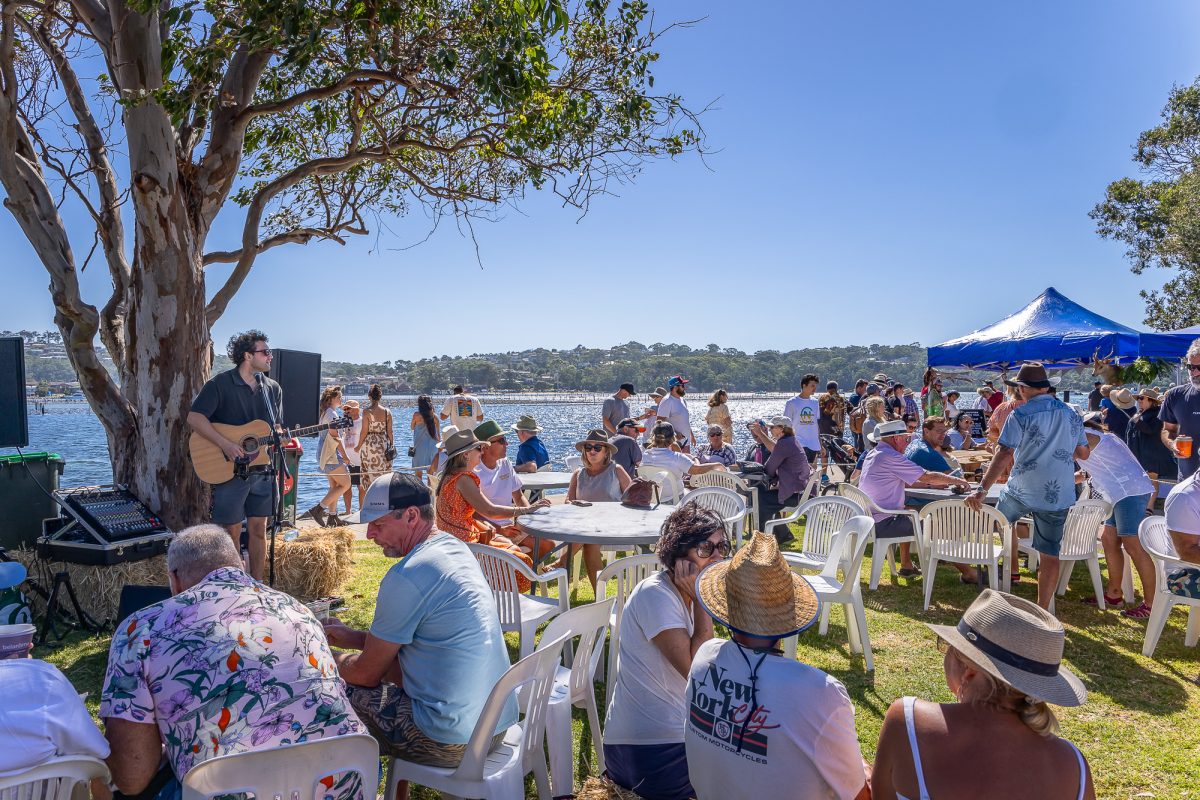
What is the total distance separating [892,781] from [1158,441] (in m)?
8.24

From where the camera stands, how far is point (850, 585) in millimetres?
4371

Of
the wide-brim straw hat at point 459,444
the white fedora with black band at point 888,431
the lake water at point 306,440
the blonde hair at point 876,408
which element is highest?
the blonde hair at point 876,408

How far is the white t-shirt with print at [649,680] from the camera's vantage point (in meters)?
2.30

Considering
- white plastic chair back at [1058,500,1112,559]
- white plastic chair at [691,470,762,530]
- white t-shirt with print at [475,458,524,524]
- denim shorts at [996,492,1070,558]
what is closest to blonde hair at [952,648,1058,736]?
denim shorts at [996,492,1070,558]

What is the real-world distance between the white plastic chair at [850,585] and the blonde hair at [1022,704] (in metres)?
2.42

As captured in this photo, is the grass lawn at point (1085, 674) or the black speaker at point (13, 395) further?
the black speaker at point (13, 395)

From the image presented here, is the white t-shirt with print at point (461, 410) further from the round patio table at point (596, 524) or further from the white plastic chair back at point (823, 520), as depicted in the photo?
the white plastic chair back at point (823, 520)

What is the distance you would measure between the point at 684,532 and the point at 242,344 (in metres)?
3.96

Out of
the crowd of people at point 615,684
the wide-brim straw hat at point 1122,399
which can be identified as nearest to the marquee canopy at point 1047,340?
the wide-brim straw hat at point 1122,399

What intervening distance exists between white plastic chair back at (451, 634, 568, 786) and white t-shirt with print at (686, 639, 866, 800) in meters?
0.66

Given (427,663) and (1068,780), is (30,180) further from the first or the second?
(1068,780)

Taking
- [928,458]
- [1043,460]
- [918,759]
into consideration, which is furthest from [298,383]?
[918,759]

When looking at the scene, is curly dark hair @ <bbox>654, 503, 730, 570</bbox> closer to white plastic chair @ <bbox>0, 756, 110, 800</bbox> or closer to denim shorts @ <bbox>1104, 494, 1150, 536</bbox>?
white plastic chair @ <bbox>0, 756, 110, 800</bbox>

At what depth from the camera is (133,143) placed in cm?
530
